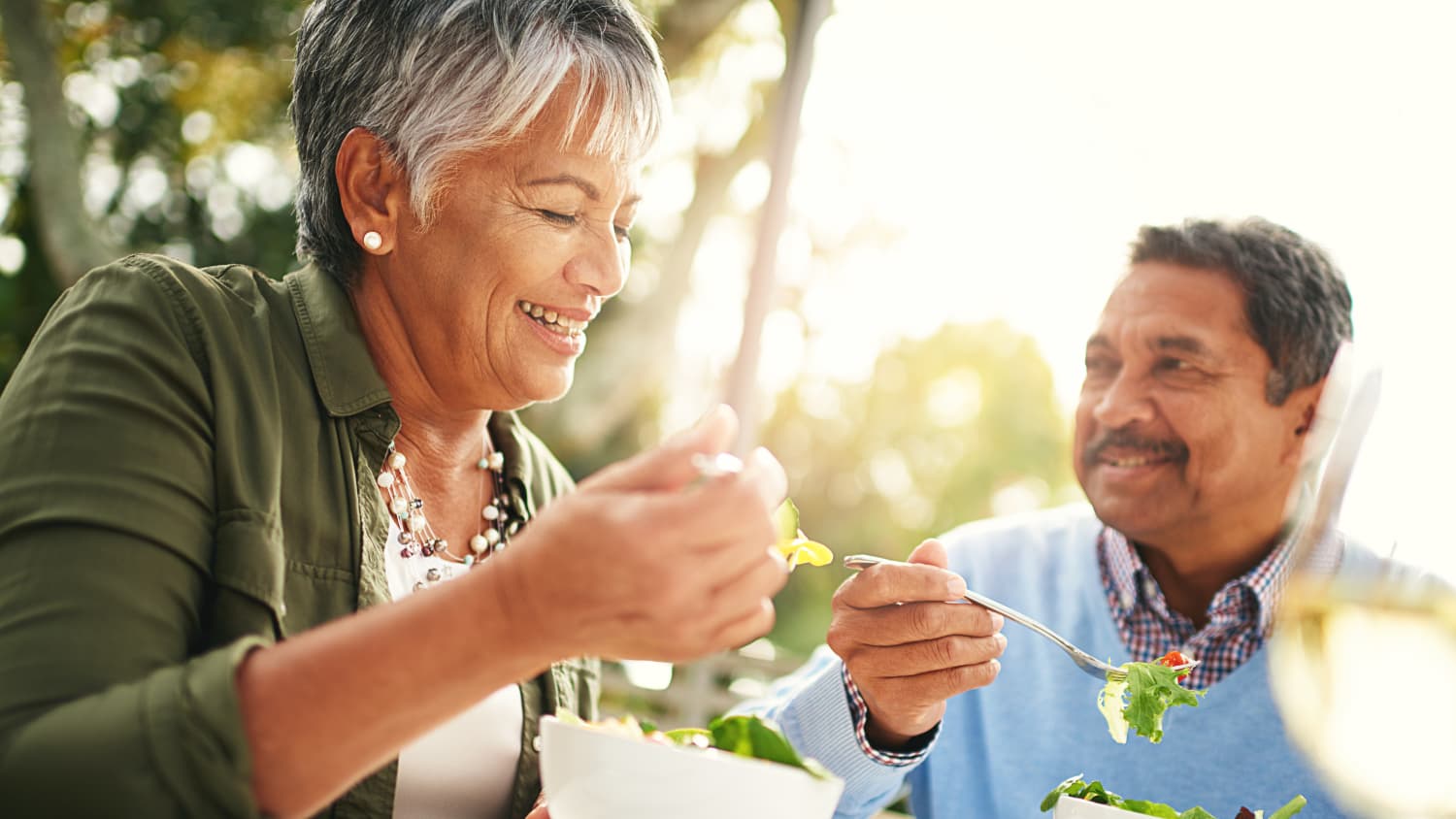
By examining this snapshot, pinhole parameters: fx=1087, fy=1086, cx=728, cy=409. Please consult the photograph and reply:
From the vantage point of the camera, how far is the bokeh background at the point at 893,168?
2055mm

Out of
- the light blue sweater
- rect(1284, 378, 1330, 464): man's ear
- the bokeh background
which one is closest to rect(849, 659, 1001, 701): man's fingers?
the light blue sweater

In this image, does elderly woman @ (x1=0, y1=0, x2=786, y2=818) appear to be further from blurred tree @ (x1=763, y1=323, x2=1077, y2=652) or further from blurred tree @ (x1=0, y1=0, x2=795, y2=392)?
blurred tree @ (x1=763, y1=323, x2=1077, y2=652)

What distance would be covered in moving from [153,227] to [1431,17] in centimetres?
545

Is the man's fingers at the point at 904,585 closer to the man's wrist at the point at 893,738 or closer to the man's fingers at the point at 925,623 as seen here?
the man's fingers at the point at 925,623

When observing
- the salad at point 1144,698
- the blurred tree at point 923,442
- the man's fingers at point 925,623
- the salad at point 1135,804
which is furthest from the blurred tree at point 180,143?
the blurred tree at point 923,442

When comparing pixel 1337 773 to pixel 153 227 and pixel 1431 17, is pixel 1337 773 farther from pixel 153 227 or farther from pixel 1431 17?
pixel 153 227

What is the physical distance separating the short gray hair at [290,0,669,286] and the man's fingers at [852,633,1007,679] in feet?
2.52

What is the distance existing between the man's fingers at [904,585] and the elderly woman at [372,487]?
0.48 metres

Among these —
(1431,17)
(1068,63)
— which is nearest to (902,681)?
(1431,17)

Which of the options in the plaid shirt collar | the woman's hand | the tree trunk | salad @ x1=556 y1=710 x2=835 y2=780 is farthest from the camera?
the tree trunk

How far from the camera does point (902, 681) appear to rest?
137cm

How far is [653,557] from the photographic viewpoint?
0.75 m

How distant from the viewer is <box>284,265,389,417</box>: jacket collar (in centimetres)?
138

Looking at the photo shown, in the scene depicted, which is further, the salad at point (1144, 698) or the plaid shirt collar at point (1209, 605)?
the plaid shirt collar at point (1209, 605)
